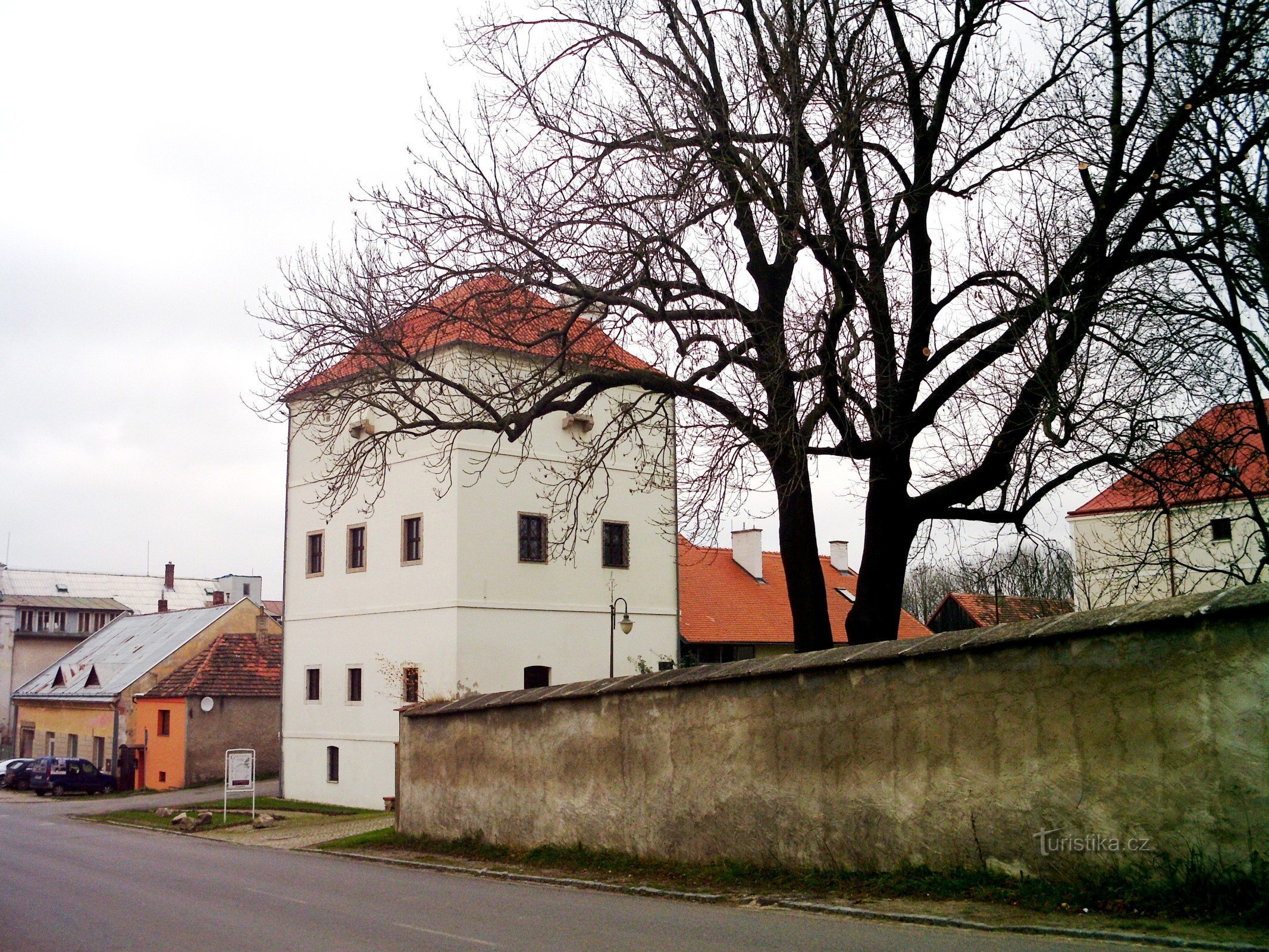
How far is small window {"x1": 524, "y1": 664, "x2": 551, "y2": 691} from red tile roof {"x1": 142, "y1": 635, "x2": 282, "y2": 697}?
15044mm

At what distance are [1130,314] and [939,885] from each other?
7.20 m

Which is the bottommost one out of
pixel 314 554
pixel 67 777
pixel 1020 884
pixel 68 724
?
pixel 67 777

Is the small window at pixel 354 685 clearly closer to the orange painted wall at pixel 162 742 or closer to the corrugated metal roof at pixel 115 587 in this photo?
the orange painted wall at pixel 162 742

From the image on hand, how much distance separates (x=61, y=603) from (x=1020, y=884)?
69217 mm

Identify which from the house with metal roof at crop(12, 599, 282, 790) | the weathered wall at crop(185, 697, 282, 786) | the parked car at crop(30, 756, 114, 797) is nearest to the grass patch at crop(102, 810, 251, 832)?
the weathered wall at crop(185, 697, 282, 786)

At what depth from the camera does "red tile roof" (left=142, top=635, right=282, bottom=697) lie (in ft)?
136

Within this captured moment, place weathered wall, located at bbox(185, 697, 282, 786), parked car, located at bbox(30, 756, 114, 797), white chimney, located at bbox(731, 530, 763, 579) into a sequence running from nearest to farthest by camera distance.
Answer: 1. weathered wall, located at bbox(185, 697, 282, 786)
2. parked car, located at bbox(30, 756, 114, 797)
3. white chimney, located at bbox(731, 530, 763, 579)

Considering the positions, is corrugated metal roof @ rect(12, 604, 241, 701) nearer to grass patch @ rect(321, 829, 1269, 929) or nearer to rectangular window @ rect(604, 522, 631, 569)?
rectangular window @ rect(604, 522, 631, 569)

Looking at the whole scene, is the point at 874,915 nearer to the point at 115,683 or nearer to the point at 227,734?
the point at 227,734

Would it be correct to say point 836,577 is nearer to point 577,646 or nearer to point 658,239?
point 577,646

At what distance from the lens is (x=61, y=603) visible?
6794cm

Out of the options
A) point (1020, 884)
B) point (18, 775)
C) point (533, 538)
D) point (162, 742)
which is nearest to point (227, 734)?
point (162, 742)

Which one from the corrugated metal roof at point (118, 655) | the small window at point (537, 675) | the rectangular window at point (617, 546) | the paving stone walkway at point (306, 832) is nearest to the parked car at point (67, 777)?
the corrugated metal roof at point (118, 655)

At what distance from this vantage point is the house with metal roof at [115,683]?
44.7 m
